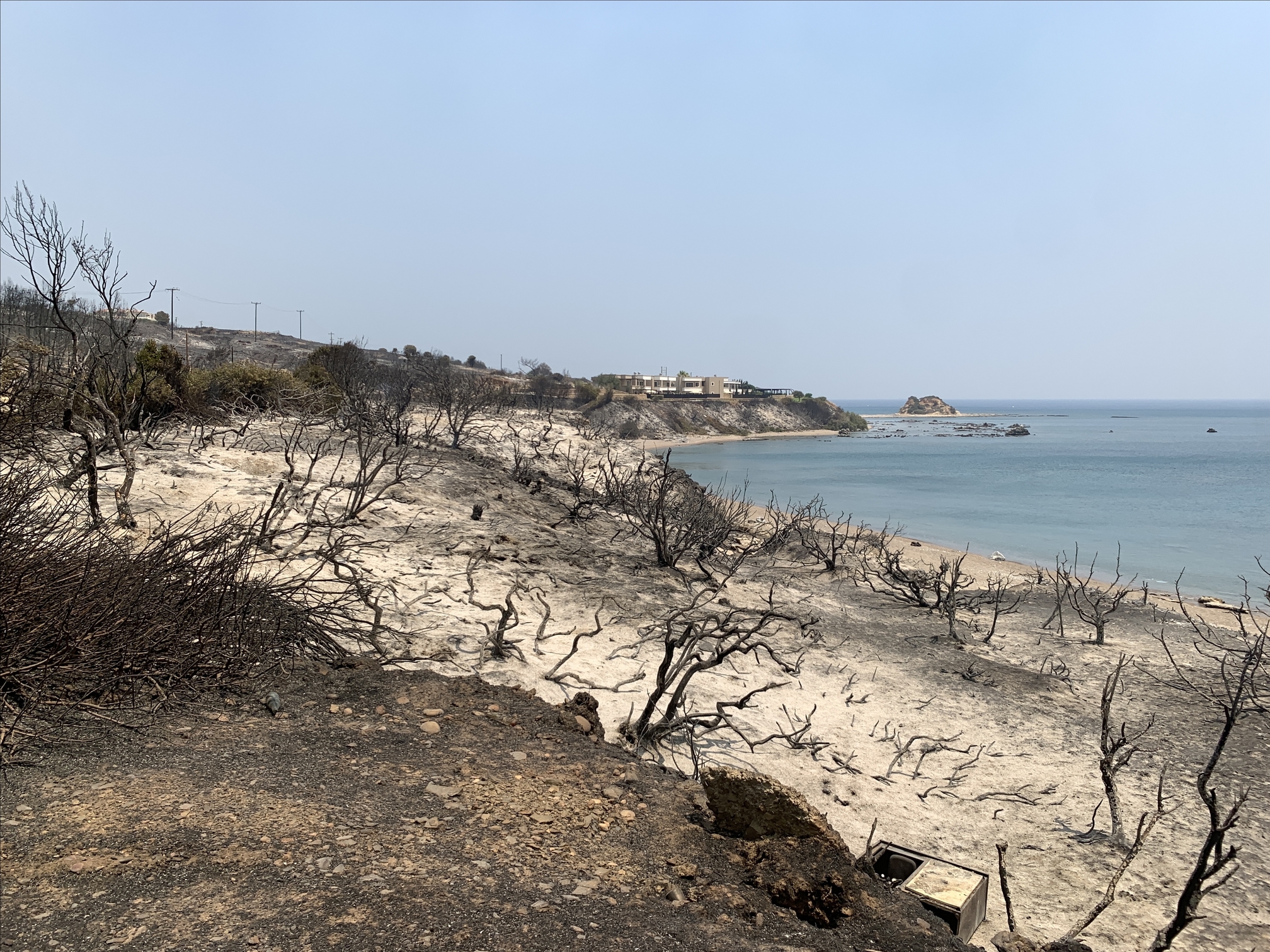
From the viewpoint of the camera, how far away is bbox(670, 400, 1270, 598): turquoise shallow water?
876 inches

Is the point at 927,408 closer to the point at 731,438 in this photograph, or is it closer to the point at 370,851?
the point at 731,438

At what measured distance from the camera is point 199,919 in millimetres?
2822

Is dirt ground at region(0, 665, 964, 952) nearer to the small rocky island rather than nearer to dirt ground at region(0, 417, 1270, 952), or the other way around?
dirt ground at region(0, 417, 1270, 952)

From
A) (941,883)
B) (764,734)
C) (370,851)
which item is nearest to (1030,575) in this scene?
(764,734)

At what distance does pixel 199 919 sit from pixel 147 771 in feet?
4.28

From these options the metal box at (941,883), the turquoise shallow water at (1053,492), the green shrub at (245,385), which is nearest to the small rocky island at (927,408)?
the turquoise shallow water at (1053,492)

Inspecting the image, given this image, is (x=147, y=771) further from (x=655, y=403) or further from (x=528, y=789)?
(x=655, y=403)

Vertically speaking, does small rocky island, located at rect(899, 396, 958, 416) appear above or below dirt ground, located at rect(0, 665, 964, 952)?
above

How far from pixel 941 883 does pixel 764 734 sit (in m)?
2.86

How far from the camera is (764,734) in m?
6.86

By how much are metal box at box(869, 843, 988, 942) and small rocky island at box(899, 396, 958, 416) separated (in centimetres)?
17587

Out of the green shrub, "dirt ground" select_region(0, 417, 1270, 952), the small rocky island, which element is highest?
the small rocky island

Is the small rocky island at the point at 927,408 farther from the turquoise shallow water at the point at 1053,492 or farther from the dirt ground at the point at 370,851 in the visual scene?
the dirt ground at the point at 370,851

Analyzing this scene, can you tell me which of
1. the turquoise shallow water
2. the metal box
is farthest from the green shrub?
the turquoise shallow water
